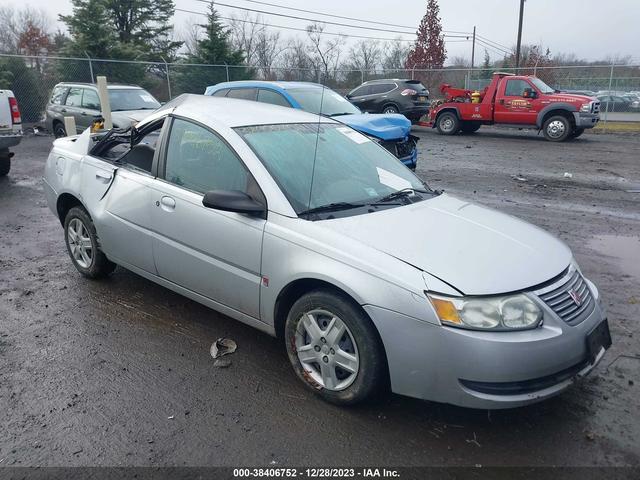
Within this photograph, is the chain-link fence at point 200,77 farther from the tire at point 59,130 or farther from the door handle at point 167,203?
the door handle at point 167,203

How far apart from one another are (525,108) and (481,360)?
1603cm

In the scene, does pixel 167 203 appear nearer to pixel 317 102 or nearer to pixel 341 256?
pixel 341 256

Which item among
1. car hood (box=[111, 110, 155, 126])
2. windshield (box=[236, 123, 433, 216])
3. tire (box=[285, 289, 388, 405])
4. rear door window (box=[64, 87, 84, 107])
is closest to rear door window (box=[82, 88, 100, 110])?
rear door window (box=[64, 87, 84, 107])

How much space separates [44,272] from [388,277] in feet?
13.1

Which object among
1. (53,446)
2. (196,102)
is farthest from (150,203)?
(53,446)

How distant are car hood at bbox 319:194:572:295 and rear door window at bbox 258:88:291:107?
21.8 ft

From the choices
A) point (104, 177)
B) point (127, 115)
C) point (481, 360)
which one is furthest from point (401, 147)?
point (127, 115)

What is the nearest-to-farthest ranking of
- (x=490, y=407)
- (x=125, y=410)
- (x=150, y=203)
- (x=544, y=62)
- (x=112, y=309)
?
(x=490, y=407) < (x=125, y=410) < (x=150, y=203) < (x=112, y=309) < (x=544, y=62)

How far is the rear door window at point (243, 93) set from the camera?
1039cm

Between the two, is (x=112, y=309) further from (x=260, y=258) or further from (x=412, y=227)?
(x=412, y=227)

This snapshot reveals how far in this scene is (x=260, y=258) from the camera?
3.37m

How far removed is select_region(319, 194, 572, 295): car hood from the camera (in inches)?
111

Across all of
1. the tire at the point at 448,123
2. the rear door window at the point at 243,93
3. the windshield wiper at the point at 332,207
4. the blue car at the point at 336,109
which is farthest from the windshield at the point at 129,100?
the windshield wiper at the point at 332,207

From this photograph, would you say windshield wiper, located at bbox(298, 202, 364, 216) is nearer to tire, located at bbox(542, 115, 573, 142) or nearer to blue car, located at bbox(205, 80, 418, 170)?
blue car, located at bbox(205, 80, 418, 170)
